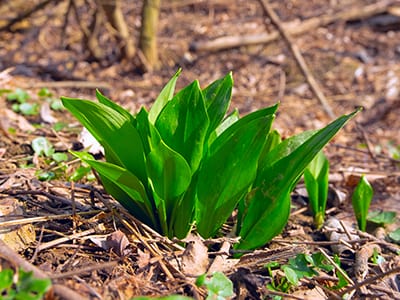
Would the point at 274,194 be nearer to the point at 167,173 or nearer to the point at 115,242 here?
the point at 167,173

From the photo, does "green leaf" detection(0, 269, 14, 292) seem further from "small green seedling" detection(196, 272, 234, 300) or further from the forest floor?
"small green seedling" detection(196, 272, 234, 300)

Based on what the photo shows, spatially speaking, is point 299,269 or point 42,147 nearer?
point 299,269

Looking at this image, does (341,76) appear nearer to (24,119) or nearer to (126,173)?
(24,119)

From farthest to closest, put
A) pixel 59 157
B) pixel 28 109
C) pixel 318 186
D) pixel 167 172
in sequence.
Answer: pixel 28 109 < pixel 59 157 < pixel 318 186 < pixel 167 172

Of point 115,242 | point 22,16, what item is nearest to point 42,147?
point 115,242

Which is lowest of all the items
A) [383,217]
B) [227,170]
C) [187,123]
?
[383,217]

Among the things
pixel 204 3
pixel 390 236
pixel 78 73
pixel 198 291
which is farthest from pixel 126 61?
pixel 198 291

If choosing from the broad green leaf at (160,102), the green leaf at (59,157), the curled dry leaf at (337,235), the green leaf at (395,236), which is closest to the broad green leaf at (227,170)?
the broad green leaf at (160,102)
